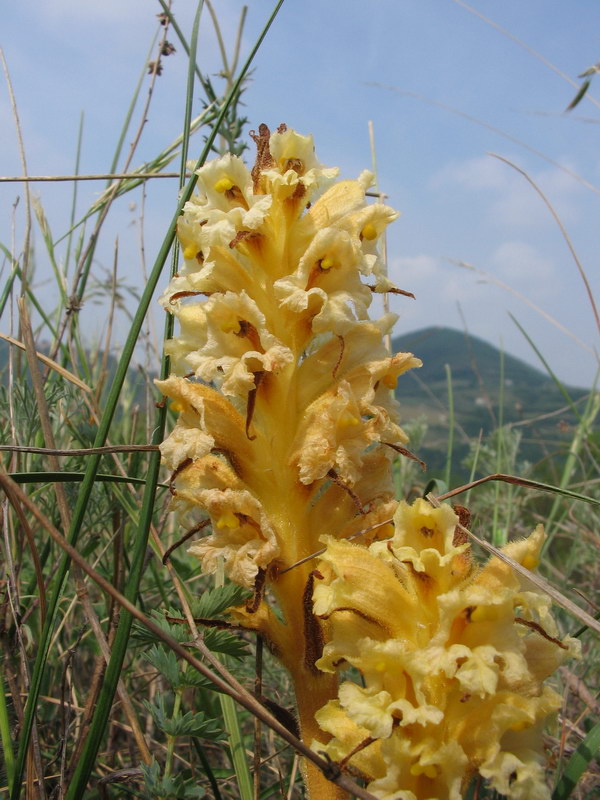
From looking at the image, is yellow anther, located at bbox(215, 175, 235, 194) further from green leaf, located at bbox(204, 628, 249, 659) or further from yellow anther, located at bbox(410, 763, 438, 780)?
yellow anther, located at bbox(410, 763, 438, 780)

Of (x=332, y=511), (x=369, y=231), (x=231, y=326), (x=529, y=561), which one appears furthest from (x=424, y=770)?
(x=369, y=231)

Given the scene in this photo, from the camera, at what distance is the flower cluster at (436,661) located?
50.5 inches

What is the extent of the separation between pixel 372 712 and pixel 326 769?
4.9 inches

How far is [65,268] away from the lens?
128 inches

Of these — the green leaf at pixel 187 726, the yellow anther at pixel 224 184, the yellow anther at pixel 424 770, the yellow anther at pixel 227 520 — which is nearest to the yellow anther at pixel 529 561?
the yellow anther at pixel 424 770

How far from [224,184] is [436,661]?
1.14 metres

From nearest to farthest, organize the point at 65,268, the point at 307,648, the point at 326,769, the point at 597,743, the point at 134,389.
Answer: the point at 326,769, the point at 597,743, the point at 307,648, the point at 65,268, the point at 134,389

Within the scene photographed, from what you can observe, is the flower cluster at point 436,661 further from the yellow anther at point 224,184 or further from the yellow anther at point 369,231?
the yellow anther at point 224,184

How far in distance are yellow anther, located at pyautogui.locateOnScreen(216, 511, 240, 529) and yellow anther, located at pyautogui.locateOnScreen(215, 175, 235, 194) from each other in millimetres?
755

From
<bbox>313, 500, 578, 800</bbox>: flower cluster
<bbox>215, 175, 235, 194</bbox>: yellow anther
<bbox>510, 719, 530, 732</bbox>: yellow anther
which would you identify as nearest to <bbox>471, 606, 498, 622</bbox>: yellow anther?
<bbox>313, 500, 578, 800</bbox>: flower cluster

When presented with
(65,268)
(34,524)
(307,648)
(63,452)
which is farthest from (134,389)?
(307,648)

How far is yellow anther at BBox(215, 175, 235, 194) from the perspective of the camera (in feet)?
5.64

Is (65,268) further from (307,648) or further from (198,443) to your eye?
(307,648)

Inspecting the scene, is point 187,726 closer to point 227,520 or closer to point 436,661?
point 227,520
